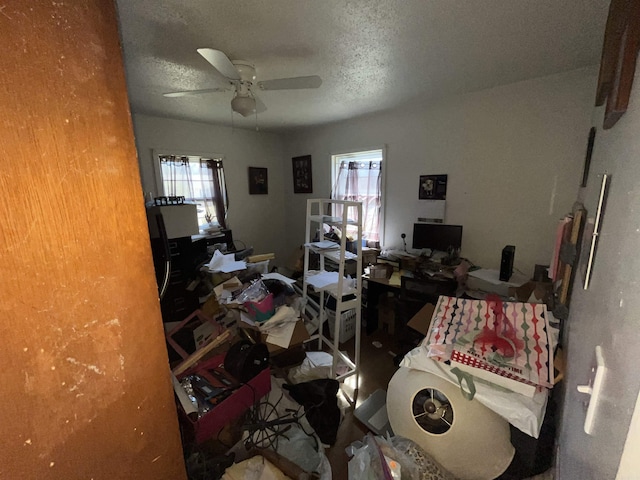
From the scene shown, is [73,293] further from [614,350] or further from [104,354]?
[614,350]

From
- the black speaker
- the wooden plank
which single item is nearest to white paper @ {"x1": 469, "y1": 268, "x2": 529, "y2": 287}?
the black speaker

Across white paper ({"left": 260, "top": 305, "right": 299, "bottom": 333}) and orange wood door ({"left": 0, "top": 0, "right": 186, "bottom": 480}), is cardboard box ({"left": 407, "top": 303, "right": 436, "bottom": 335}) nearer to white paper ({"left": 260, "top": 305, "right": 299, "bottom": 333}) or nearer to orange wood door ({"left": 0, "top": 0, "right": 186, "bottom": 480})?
white paper ({"left": 260, "top": 305, "right": 299, "bottom": 333})

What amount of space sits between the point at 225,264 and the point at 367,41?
86.6 inches

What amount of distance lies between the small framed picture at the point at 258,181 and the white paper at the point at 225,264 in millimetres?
1494

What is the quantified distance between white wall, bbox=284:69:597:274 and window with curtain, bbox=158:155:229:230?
6.98ft

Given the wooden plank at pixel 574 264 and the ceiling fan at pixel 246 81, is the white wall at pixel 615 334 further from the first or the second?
the ceiling fan at pixel 246 81

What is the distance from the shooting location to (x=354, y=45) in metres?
1.50

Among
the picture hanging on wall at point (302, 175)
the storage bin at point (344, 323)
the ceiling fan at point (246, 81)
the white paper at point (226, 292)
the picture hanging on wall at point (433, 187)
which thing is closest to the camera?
the ceiling fan at point (246, 81)

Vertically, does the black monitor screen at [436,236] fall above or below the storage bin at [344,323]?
above

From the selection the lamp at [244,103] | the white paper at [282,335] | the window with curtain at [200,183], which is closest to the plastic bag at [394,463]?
the white paper at [282,335]

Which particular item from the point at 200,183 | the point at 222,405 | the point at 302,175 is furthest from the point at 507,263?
the point at 200,183

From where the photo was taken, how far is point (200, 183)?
3451mm

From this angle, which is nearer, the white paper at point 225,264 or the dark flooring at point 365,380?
the dark flooring at point 365,380

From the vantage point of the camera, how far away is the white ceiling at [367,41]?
1.20 metres
